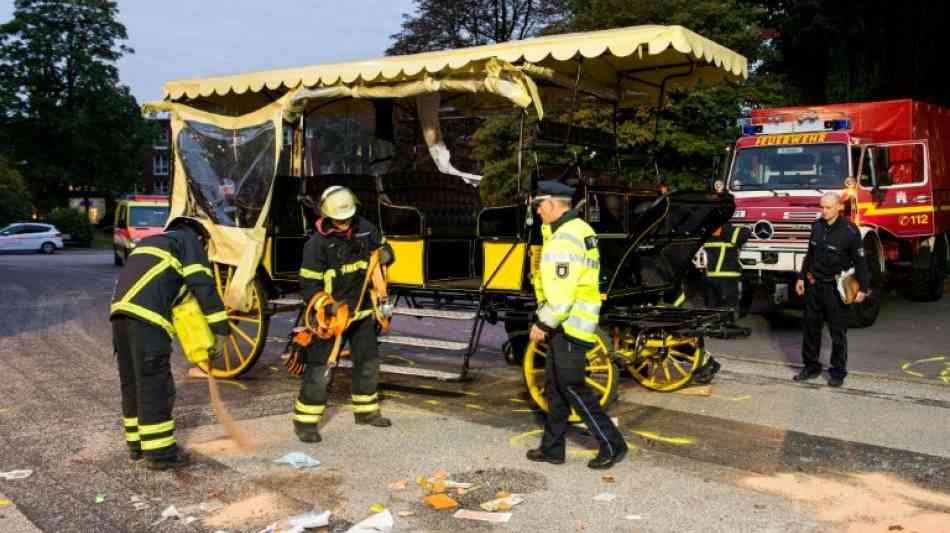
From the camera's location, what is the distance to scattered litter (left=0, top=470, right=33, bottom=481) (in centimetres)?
542

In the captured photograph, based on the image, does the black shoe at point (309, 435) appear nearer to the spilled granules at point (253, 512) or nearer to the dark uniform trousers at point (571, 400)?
the spilled granules at point (253, 512)

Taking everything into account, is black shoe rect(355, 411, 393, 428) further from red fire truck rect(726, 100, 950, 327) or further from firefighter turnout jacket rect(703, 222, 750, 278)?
red fire truck rect(726, 100, 950, 327)

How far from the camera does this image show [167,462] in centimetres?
564

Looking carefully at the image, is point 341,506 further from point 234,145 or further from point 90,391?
point 234,145

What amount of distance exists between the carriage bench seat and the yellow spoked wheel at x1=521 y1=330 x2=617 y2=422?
69.9 inches

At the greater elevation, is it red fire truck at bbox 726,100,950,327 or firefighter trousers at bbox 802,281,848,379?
red fire truck at bbox 726,100,950,327

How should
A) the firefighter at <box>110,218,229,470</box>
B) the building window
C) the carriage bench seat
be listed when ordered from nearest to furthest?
the firefighter at <box>110,218,229,470</box> → the carriage bench seat → the building window

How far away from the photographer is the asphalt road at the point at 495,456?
4.84m

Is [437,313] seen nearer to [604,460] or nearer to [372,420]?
[372,420]

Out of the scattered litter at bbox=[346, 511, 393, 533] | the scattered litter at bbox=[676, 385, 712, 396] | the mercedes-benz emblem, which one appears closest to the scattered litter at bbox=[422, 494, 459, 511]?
the scattered litter at bbox=[346, 511, 393, 533]

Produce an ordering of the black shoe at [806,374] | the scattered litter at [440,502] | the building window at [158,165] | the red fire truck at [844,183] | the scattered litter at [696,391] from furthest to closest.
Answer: the building window at [158,165] < the red fire truck at [844,183] < the black shoe at [806,374] < the scattered litter at [696,391] < the scattered litter at [440,502]

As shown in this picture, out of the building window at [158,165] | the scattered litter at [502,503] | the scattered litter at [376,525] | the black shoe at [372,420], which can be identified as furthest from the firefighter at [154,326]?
the building window at [158,165]

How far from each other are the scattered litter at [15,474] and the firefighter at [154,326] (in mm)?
618

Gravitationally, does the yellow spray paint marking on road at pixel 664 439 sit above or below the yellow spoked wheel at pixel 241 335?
below
